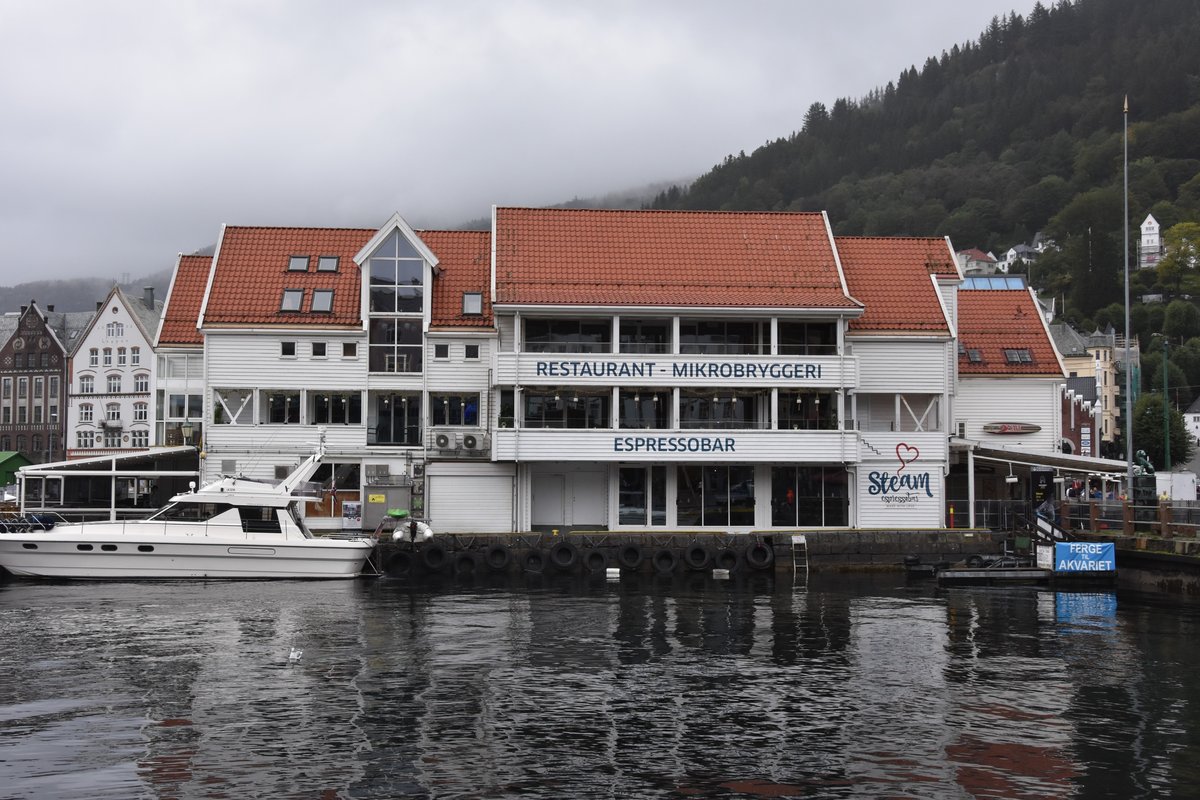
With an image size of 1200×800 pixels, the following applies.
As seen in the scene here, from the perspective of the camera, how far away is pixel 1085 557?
48.9 metres

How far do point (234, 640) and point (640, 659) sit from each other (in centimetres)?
1136

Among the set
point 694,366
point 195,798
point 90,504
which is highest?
point 694,366

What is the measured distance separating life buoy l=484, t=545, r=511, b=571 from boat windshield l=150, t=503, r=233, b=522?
10551 mm

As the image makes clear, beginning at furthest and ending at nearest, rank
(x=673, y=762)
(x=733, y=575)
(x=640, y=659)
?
(x=733, y=575) < (x=640, y=659) < (x=673, y=762)

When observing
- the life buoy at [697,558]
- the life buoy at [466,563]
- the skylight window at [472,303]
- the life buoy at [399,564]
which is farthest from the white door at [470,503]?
the life buoy at [697,558]

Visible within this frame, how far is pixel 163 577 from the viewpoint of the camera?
4831 centimetres

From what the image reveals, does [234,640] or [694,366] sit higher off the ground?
[694,366]

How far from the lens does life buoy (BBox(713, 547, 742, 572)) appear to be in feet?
172

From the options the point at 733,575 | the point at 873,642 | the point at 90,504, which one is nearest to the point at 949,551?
the point at 733,575

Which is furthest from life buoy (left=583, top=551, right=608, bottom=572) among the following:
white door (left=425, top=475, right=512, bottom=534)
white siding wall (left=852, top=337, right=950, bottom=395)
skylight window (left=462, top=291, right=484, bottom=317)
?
white siding wall (left=852, top=337, right=950, bottom=395)

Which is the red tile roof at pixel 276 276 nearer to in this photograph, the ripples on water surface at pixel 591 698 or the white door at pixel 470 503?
the white door at pixel 470 503

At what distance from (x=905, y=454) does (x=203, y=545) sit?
3096 centimetres

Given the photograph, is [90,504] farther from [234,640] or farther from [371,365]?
[234,640]

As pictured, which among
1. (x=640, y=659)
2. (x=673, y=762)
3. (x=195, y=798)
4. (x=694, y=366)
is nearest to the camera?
(x=195, y=798)
